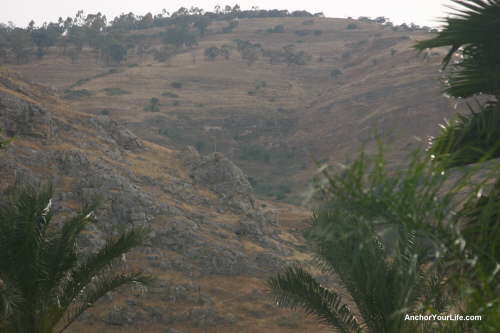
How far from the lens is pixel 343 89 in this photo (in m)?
86.6

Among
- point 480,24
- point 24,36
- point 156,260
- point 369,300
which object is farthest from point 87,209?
point 24,36

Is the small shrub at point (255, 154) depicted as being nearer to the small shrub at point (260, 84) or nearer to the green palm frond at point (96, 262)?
the small shrub at point (260, 84)

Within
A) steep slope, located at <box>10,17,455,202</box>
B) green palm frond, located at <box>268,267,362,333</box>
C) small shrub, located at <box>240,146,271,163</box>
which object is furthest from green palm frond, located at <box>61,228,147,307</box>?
small shrub, located at <box>240,146,271,163</box>

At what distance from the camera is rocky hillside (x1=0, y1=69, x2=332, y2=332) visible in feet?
70.1

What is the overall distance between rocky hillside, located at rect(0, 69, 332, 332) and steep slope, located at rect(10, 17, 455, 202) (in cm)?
2182

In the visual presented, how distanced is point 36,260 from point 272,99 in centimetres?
Result: 7878

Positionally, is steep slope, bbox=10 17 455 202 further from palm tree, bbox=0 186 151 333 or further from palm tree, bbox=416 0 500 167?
palm tree, bbox=416 0 500 167

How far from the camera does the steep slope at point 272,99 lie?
68.5 m

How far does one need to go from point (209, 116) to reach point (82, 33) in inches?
2440

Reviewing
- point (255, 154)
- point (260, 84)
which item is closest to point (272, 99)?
point (260, 84)

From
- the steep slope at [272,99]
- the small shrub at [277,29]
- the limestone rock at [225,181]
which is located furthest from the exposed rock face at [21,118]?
the small shrub at [277,29]

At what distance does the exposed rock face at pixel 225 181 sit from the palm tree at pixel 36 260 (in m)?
20.2

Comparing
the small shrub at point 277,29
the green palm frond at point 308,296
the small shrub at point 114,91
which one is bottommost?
the small shrub at point 114,91

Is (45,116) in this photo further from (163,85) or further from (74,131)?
(163,85)
